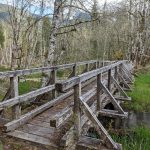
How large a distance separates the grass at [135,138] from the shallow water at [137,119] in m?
2.11

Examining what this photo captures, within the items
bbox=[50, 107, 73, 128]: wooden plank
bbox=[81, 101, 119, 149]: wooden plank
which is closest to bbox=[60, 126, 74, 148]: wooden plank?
bbox=[50, 107, 73, 128]: wooden plank

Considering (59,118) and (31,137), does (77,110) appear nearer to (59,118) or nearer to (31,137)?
(59,118)

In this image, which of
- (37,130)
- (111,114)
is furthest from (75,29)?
(37,130)

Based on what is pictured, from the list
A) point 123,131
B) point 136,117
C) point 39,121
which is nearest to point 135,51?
point 136,117

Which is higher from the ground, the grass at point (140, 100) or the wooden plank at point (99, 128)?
the wooden plank at point (99, 128)

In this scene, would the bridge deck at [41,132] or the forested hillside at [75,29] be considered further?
the forested hillside at [75,29]

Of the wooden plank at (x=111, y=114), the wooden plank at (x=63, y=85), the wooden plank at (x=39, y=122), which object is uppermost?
the wooden plank at (x=63, y=85)

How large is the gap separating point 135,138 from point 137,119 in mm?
3989

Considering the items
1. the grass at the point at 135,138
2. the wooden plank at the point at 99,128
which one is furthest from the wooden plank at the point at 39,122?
the grass at the point at 135,138

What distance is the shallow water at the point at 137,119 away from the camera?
1237 cm

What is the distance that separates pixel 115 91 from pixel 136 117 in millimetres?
1503

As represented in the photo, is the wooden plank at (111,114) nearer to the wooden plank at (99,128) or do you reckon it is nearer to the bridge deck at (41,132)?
the bridge deck at (41,132)

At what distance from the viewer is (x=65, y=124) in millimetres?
6965

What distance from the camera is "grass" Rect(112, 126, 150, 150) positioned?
8.53 meters
